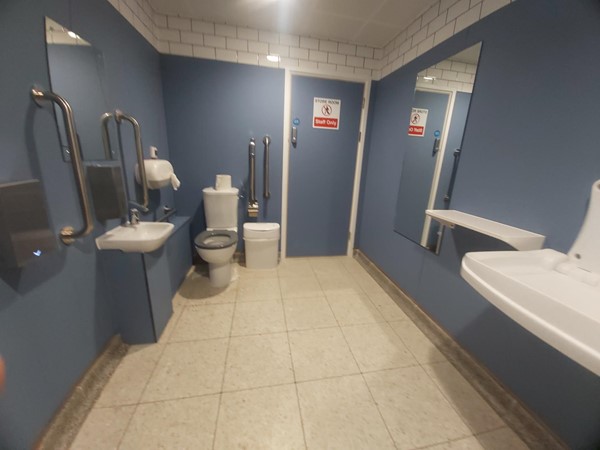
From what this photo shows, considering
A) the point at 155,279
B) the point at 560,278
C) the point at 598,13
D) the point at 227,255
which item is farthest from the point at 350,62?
the point at 155,279

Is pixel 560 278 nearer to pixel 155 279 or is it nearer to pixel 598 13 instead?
pixel 598 13

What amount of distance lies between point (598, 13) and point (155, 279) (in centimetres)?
243

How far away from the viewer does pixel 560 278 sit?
0.91 meters

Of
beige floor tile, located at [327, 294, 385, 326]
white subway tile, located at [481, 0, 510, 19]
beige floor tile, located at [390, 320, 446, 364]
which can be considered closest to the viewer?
white subway tile, located at [481, 0, 510, 19]

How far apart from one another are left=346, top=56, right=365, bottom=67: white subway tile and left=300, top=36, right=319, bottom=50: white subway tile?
343 mm

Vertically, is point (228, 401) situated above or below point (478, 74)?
below

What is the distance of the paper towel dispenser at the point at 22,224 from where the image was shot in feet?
2.44

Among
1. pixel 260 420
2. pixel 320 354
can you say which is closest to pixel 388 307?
pixel 320 354

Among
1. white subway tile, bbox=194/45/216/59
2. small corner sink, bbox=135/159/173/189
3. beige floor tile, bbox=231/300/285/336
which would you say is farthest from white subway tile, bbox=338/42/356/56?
beige floor tile, bbox=231/300/285/336

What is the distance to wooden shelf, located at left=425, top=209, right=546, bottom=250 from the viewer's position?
105cm

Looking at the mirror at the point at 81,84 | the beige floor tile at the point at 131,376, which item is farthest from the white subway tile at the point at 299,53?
the beige floor tile at the point at 131,376

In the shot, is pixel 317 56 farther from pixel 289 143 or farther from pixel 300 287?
pixel 300 287

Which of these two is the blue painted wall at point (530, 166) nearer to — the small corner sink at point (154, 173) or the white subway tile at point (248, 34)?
the white subway tile at point (248, 34)

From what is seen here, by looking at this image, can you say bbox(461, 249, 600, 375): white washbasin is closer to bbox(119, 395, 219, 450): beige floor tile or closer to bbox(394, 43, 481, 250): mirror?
bbox(394, 43, 481, 250): mirror
